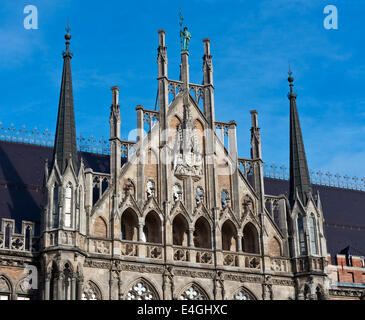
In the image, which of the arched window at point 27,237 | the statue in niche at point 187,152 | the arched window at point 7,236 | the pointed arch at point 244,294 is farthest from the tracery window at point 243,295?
the arched window at point 7,236

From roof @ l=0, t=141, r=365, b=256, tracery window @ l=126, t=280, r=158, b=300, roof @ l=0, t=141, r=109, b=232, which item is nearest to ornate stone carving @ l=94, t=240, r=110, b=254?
tracery window @ l=126, t=280, r=158, b=300

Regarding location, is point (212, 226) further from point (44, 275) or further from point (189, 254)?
point (44, 275)

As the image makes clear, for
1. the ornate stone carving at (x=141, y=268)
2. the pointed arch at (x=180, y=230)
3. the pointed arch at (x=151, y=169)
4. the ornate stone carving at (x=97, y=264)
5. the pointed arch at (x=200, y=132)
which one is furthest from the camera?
the pointed arch at (x=200, y=132)

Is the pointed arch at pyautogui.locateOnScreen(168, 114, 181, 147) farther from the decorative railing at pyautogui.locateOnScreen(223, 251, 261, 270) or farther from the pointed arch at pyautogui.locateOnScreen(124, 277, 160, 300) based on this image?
the pointed arch at pyautogui.locateOnScreen(124, 277, 160, 300)

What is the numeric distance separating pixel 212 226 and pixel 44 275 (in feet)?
25.3

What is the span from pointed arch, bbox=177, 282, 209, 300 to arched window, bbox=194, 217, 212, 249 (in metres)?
1.91

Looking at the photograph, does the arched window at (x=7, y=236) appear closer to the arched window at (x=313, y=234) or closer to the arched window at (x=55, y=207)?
the arched window at (x=55, y=207)

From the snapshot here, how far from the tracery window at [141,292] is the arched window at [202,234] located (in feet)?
11.2

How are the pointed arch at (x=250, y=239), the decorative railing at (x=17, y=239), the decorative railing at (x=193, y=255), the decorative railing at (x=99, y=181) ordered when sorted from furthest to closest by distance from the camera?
1. the pointed arch at (x=250, y=239)
2. the decorative railing at (x=193, y=255)
3. the decorative railing at (x=99, y=181)
4. the decorative railing at (x=17, y=239)

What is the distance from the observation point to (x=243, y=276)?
131 feet

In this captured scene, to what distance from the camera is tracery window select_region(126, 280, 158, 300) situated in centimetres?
3769

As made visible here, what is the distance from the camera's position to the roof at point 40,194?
39438 millimetres
